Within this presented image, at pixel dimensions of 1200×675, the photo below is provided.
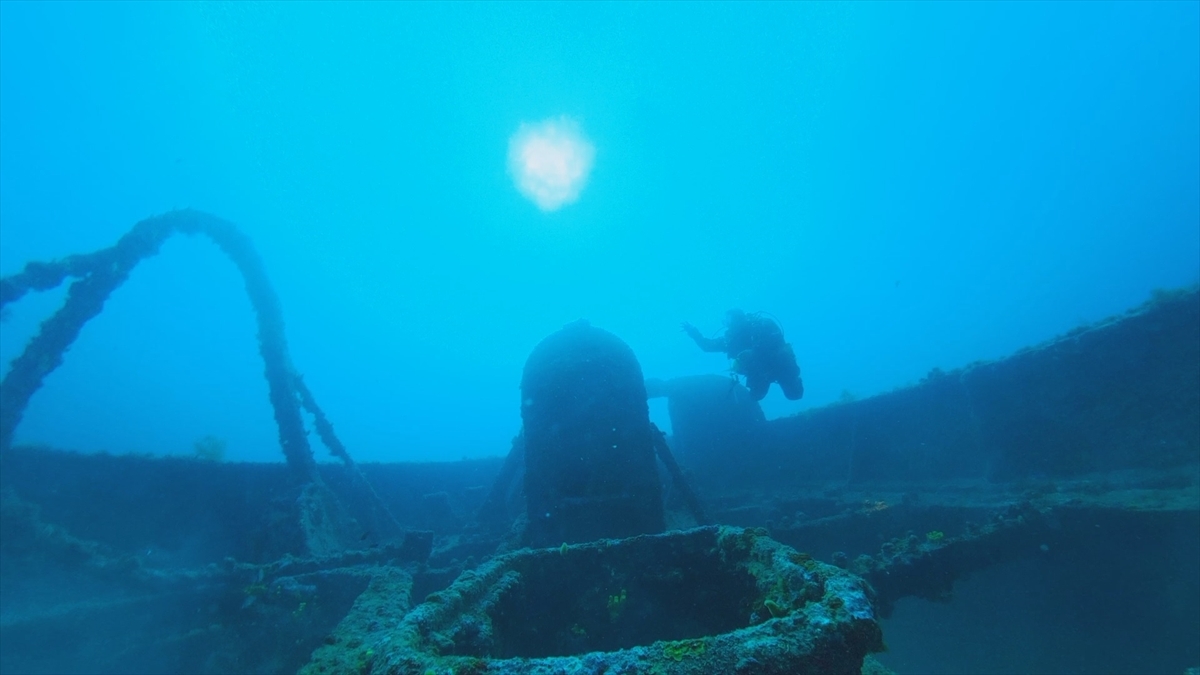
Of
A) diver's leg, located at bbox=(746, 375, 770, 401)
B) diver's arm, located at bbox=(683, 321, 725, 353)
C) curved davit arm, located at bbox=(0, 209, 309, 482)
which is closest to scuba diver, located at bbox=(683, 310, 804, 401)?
diver's leg, located at bbox=(746, 375, 770, 401)

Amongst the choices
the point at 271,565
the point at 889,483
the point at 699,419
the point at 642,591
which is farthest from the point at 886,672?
the point at 699,419

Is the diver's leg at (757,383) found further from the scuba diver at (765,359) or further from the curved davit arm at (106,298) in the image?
the curved davit arm at (106,298)

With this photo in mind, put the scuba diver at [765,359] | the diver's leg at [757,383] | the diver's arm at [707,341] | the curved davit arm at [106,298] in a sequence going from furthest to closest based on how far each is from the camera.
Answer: the diver's arm at [707,341], the curved davit arm at [106,298], the diver's leg at [757,383], the scuba diver at [765,359]

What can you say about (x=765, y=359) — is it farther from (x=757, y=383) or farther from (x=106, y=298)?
(x=106, y=298)

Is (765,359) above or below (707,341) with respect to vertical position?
below

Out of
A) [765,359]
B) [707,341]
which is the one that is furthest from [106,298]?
[765,359]

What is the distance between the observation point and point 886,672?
460 cm

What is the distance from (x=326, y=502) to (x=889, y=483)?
1486 centimetres

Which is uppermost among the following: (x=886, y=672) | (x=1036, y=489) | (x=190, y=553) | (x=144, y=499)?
(x=144, y=499)

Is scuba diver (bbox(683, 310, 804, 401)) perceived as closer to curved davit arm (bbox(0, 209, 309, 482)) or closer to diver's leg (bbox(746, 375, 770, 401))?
diver's leg (bbox(746, 375, 770, 401))

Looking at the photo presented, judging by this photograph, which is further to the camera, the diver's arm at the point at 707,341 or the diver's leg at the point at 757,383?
the diver's arm at the point at 707,341

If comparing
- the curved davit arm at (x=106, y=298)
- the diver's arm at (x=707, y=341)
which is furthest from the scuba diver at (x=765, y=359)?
the curved davit arm at (x=106, y=298)

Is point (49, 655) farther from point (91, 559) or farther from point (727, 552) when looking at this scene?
point (727, 552)

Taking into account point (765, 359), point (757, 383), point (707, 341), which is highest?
point (707, 341)
